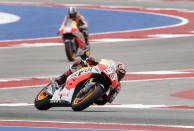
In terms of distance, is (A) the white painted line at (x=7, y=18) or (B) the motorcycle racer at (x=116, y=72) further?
(A) the white painted line at (x=7, y=18)

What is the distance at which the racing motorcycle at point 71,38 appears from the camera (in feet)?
59.5

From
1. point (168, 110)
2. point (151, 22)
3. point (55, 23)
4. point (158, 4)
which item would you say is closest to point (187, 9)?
point (158, 4)

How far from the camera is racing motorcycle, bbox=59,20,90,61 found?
1814cm

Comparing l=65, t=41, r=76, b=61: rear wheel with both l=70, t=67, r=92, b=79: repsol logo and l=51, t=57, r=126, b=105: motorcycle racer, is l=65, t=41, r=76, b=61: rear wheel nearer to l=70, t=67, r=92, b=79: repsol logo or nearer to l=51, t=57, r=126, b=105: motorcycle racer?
l=51, t=57, r=126, b=105: motorcycle racer

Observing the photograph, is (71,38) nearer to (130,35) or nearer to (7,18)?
(130,35)

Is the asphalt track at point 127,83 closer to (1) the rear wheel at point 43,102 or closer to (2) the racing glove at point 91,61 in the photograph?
(1) the rear wheel at point 43,102

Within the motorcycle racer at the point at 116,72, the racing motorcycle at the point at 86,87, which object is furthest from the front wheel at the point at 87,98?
the motorcycle racer at the point at 116,72

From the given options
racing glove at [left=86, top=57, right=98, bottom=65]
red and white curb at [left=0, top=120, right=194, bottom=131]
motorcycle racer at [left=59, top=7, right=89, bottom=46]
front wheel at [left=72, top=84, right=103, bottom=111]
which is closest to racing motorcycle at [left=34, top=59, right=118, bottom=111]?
front wheel at [left=72, top=84, right=103, bottom=111]

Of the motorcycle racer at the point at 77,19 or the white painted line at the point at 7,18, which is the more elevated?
the motorcycle racer at the point at 77,19

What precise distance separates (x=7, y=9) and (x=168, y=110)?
76.3ft

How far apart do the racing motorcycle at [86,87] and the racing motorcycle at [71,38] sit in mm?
7322

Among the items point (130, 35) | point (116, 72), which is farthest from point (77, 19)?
point (116, 72)

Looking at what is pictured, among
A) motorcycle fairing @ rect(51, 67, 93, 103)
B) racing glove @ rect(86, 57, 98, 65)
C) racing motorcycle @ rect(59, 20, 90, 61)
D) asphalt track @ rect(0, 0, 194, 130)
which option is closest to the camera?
asphalt track @ rect(0, 0, 194, 130)

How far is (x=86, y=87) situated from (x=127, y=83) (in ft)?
14.1
